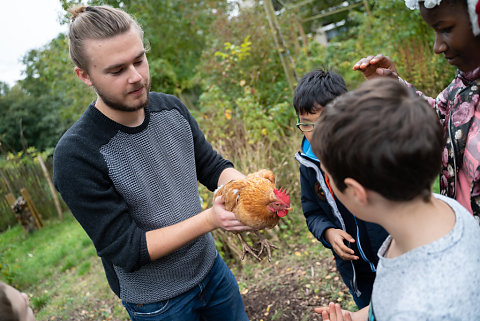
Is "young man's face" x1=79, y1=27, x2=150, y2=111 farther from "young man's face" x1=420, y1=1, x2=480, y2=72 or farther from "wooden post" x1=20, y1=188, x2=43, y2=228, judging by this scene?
"wooden post" x1=20, y1=188, x2=43, y2=228

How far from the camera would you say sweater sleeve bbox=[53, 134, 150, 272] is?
1576mm

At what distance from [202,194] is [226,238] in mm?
659

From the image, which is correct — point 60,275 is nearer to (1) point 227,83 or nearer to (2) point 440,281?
(1) point 227,83

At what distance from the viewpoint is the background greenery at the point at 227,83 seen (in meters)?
5.12

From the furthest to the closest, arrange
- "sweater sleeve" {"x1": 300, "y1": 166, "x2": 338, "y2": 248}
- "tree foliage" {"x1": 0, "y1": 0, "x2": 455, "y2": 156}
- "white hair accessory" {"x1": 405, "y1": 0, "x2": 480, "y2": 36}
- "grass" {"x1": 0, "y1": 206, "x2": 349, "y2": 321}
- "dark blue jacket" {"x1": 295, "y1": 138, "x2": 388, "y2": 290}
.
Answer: "tree foliage" {"x1": 0, "y1": 0, "x2": 455, "y2": 156} → "grass" {"x1": 0, "y1": 206, "x2": 349, "y2": 321} → "sweater sleeve" {"x1": 300, "y1": 166, "x2": 338, "y2": 248} → "dark blue jacket" {"x1": 295, "y1": 138, "x2": 388, "y2": 290} → "white hair accessory" {"x1": 405, "y1": 0, "x2": 480, "y2": 36}

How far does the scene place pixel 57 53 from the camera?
801cm

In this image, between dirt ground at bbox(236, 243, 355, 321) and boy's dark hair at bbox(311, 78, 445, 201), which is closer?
boy's dark hair at bbox(311, 78, 445, 201)

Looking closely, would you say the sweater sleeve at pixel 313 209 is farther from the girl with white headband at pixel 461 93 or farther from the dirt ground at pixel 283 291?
the dirt ground at pixel 283 291

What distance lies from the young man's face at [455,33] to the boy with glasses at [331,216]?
0.74 meters

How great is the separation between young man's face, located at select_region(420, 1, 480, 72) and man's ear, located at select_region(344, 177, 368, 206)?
0.72 meters

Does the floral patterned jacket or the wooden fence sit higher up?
the floral patterned jacket

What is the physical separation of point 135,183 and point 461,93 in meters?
1.57

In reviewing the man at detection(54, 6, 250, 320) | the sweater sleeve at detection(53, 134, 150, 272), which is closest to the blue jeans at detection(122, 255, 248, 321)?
the man at detection(54, 6, 250, 320)

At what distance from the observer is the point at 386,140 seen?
0.92m
